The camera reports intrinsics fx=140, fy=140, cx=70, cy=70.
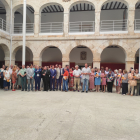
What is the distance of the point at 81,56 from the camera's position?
633 inches

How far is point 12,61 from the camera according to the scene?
12008mm

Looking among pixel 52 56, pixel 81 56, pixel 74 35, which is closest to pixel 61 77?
pixel 74 35

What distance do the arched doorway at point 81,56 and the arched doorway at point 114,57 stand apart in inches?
61.7

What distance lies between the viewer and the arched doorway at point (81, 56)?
52.3 feet

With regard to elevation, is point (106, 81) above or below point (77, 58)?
below

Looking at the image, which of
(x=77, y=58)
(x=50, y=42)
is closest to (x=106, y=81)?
(x=50, y=42)

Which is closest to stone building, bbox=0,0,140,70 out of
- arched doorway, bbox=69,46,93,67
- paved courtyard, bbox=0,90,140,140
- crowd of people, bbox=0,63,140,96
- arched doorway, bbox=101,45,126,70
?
A: arched doorway, bbox=69,46,93,67

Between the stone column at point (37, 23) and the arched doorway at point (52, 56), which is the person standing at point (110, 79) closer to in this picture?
the stone column at point (37, 23)

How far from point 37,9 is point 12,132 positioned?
11.1m

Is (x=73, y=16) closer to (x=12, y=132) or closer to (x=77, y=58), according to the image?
(x=77, y=58)

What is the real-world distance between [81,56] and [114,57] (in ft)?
12.1

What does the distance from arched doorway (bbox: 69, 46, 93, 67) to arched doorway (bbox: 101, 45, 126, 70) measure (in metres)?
1.57

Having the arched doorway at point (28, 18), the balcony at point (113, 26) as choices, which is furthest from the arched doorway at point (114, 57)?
the arched doorway at point (28, 18)

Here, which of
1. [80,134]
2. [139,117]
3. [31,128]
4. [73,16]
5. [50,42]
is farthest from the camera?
[73,16]
